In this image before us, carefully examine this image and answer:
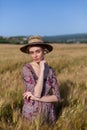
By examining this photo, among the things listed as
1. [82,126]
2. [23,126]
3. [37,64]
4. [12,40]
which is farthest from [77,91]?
[12,40]

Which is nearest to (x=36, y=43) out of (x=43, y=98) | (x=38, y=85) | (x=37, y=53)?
(x=37, y=53)

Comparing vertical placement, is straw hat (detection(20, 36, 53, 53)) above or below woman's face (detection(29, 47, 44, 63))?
above

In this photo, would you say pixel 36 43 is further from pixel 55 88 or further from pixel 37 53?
pixel 55 88

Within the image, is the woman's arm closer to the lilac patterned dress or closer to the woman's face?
the lilac patterned dress

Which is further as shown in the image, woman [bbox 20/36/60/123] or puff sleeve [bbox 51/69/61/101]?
puff sleeve [bbox 51/69/61/101]

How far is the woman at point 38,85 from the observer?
3.33 m

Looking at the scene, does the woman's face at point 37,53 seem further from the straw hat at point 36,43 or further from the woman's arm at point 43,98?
the woman's arm at point 43,98

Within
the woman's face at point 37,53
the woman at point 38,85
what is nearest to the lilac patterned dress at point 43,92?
the woman at point 38,85

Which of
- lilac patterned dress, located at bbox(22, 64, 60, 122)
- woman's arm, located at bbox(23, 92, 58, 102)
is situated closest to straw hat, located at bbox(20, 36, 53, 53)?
lilac patterned dress, located at bbox(22, 64, 60, 122)

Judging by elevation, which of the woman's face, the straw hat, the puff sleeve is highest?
the straw hat

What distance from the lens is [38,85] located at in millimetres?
3316

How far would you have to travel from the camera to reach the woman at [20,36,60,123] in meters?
3.33

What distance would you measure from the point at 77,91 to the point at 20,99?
26.5 inches

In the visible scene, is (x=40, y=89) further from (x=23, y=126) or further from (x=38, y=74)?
(x=23, y=126)
